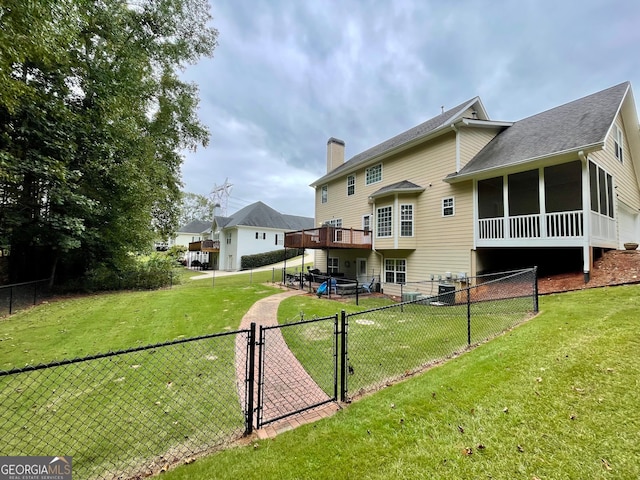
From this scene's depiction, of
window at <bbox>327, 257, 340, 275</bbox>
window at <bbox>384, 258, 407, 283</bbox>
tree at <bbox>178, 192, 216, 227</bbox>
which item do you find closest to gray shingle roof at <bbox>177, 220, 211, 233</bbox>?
tree at <bbox>178, 192, 216, 227</bbox>

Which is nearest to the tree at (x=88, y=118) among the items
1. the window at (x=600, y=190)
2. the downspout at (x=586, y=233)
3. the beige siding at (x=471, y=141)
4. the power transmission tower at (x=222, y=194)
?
the beige siding at (x=471, y=141)

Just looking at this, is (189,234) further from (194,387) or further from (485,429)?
(485,429)

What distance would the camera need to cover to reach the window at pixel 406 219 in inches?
554

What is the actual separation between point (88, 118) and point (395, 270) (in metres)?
15.9

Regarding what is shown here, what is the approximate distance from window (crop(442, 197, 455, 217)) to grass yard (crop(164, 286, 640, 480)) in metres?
8.68

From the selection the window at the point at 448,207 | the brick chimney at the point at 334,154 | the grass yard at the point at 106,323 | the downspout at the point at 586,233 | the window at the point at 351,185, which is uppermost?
the brick chimney at the point at 334,154

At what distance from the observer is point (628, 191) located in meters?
14.3

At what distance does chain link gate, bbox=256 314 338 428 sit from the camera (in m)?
3.40

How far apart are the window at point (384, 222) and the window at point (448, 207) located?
2708mm

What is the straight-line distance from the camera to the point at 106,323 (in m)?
8.00

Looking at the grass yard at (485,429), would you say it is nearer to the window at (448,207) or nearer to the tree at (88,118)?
the window at (448,207)

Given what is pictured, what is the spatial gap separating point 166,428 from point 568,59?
22.1 meters

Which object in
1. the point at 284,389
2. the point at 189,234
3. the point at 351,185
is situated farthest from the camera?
the point at 189,234

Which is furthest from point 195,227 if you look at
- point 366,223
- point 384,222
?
point 384,222
